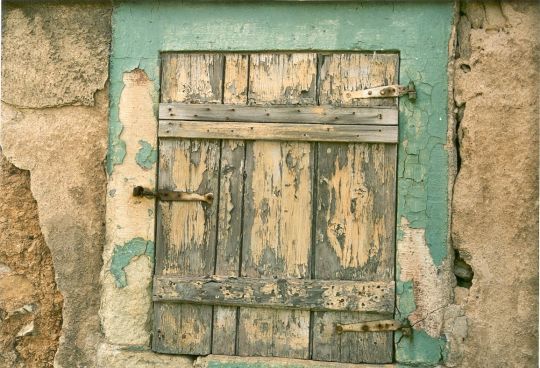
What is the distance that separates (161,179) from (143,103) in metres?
0.34

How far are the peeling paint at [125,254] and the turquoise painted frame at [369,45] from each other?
345 mm

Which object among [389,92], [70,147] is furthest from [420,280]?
[70,147]

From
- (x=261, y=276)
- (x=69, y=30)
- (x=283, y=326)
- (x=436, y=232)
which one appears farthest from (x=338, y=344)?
(x=69, y=30)

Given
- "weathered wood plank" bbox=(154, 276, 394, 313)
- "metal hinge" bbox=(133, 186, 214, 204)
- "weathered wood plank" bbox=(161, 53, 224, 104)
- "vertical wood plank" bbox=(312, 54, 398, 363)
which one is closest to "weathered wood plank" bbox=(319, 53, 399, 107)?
"vertical wood plank" bbox=(312, 54, 398, 363)

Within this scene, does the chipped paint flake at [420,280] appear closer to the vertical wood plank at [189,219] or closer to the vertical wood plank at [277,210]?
the vertical wood plank at [277,210]

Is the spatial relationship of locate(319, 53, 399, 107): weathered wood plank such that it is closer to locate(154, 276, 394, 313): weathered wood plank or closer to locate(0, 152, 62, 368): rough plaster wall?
locate(154, 276, 394, 313): weathered wood plank

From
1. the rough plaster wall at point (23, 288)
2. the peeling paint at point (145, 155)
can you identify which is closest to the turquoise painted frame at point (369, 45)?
the peeling paint at point (145, 155)

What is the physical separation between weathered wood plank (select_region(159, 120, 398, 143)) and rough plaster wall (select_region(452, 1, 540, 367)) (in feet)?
1.19

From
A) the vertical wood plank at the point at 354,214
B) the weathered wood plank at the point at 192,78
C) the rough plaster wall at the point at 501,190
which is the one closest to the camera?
the rough plaster wall at the point at 501,190

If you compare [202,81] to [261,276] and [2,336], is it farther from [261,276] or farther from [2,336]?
[2,336]

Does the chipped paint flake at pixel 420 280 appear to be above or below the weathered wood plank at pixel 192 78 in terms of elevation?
below

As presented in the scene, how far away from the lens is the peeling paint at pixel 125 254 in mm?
2990

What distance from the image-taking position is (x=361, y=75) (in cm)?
290

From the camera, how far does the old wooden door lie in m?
2.88
